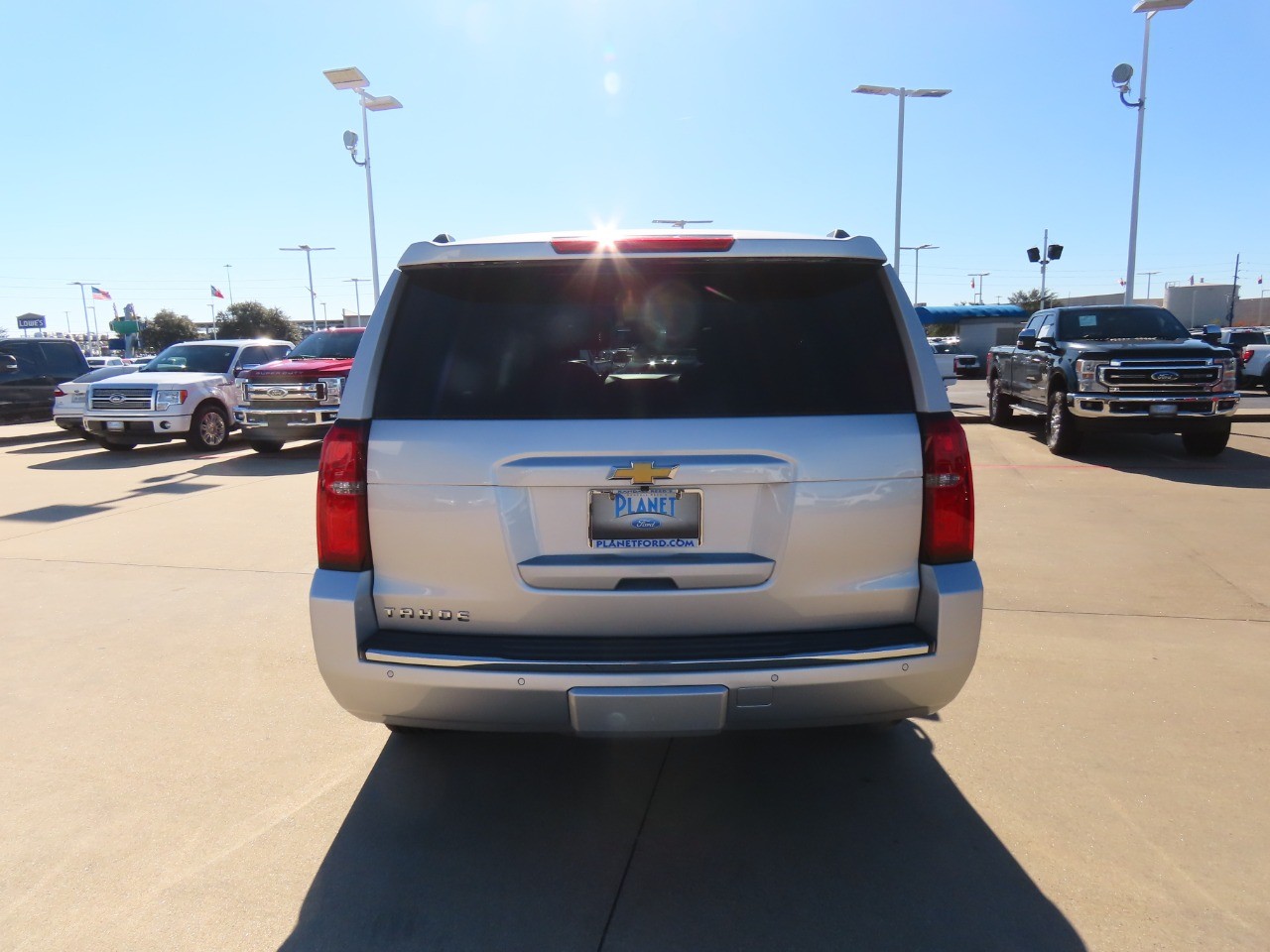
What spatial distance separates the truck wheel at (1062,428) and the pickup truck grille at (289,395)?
34.1ft

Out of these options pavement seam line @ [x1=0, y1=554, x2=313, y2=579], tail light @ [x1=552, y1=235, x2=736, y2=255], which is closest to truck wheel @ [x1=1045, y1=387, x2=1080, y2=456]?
pavement seam line @ [x1=0, y1=554, x2=313, y2=579]

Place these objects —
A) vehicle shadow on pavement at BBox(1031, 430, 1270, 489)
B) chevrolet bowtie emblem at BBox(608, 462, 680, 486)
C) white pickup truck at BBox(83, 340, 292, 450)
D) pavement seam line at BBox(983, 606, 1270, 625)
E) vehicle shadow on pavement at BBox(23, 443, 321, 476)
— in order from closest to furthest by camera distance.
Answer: chevrolet bowtie emblem at BBox(608, 462, 680, 486) < pavement seam line at BBox(983, 606, 1270, 625) < vehicle shadow on pavement at BBox(1031, 430, 1270, 489) < vehicle shadow on pavement at BBox(23, 443, 321, 476) < white pickup truck at BBox(83, 340, 292, 450)

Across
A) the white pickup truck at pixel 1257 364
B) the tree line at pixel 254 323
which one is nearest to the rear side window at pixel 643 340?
the white pickup truck at pixel 1257 364

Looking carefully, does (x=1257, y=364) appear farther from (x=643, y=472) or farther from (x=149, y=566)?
(x=643, y=472)

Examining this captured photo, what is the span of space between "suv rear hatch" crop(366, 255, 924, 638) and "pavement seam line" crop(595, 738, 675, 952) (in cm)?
78

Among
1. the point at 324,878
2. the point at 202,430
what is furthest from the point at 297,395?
the point at 324,878

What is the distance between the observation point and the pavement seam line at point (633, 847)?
2557 millimetres

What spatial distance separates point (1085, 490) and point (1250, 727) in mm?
6018

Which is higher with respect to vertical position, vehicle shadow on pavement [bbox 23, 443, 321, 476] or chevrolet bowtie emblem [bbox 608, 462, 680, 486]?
chevrolet bowtie emblem [bbox 608, 462, 680, 486]

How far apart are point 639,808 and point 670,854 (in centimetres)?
31

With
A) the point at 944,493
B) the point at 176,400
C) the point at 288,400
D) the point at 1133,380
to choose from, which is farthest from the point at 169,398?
the point at 944,493

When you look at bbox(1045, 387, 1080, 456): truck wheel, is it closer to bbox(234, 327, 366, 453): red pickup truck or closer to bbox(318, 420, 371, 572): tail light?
bbox(234, 327, 366, 453): red pickup truck

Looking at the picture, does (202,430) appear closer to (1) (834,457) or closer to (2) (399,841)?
(2) (399,841)

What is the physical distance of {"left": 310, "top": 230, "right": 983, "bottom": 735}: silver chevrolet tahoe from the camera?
Answer: 2.67 meters
